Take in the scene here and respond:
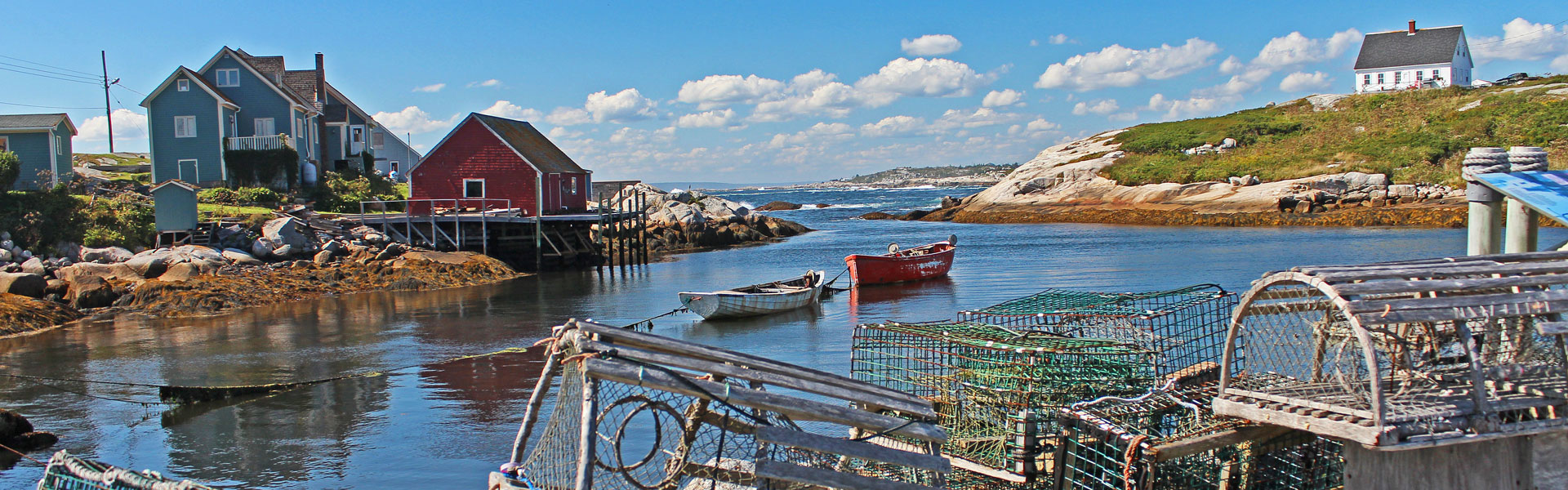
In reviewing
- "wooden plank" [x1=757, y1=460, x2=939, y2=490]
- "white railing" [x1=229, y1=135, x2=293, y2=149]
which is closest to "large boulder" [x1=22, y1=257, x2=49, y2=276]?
"white railing" [x1=229, y1=135, x2=293, y2=149]

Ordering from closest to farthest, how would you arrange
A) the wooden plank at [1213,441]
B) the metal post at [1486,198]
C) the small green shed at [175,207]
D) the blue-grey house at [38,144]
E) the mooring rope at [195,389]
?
the wooden plank at [1213,441]
the metal post at [1486,198]
the mooring rope at [195,389]
the small green shed at [175,207]
the blue-grey house at [38,144]

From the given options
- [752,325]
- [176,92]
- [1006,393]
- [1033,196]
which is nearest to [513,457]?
[1006,393]

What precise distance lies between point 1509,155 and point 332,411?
1308 cm

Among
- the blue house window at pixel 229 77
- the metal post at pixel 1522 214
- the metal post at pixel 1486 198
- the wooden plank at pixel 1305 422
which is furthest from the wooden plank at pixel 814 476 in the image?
the blue house window at pixel 229 77

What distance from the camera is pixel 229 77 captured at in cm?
4006

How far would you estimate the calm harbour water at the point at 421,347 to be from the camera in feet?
36.0

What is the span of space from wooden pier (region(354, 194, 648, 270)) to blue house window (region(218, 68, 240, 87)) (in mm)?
9385

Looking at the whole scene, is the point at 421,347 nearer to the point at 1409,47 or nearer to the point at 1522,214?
the point at 1522,214

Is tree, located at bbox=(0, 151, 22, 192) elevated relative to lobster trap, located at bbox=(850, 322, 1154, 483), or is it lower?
elevated

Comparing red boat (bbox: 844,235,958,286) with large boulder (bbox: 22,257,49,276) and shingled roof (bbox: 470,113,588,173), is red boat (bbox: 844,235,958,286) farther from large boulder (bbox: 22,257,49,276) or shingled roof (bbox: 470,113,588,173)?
large boulder (bbox: 22,257,49,276)

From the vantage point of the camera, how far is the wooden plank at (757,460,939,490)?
5207mm

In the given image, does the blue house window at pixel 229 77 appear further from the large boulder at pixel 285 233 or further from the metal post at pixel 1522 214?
the metal post at pixel 1522 214

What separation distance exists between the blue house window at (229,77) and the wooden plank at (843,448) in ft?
137

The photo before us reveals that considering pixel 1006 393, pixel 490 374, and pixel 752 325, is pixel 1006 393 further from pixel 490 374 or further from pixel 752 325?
pixel 752 325
